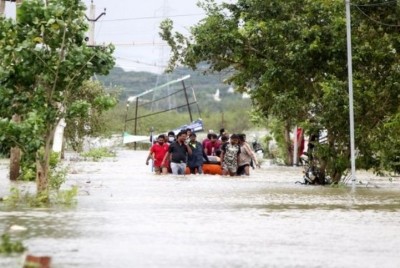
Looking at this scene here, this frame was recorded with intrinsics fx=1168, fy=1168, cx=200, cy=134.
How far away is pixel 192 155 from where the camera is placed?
Answer: 3103 cm

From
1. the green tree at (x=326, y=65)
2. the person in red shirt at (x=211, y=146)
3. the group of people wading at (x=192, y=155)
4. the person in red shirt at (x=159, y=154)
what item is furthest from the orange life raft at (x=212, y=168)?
the green tree at (x=326, y=65)

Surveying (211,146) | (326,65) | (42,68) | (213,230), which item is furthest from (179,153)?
(213,230)

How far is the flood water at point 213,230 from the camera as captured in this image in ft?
33.4

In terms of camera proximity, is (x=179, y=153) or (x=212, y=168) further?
(x=212, y=168)

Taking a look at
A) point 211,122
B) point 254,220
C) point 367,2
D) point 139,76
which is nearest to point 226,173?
point 367,2

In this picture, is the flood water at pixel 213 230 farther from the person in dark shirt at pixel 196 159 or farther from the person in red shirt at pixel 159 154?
the person in red shirt at pixel 159 154

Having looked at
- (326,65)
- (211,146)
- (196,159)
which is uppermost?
(326,65)

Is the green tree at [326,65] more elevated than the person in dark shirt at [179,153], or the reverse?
the green tree at [326,65]

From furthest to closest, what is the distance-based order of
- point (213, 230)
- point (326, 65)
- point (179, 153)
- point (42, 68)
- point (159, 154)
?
point (159, 154)
point (179, 153)
point (326, 65)
point (42, 68)
point (213, 230)

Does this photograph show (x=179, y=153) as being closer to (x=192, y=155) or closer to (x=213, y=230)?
(x=192, y=155)

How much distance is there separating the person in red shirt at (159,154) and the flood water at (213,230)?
8840 millimetres

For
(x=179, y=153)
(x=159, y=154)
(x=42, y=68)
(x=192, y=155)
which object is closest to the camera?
(x=42, y=68)

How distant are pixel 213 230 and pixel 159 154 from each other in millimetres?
18408

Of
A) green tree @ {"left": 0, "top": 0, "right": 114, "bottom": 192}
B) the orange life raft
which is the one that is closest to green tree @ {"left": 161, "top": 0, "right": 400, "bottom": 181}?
the orange life raft
